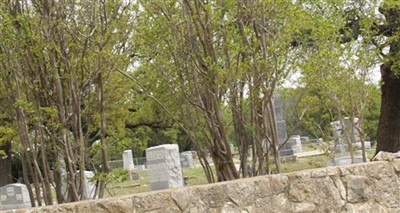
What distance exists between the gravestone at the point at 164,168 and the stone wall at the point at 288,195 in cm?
1284

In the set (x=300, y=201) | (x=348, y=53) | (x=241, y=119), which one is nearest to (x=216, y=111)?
(x=241, y=119)

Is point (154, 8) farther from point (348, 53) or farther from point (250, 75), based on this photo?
point (348, 53)

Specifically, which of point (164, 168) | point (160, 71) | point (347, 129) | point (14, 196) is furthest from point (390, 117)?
point (14, 196)

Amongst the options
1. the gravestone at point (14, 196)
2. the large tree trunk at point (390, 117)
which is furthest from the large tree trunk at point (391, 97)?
the gravestone at point (14, 196)

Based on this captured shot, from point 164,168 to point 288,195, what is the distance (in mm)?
13716

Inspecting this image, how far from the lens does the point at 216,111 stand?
883 centimetres

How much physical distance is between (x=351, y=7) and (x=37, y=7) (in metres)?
8.69

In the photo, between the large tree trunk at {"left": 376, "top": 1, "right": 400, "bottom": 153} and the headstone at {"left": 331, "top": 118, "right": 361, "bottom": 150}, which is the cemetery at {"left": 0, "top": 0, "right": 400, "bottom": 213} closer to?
the large tree trunk at {"left": 376, "top": 1, "right": 400, "bottom": 153}

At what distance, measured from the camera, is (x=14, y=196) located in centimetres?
1972

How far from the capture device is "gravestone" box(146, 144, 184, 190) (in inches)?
725

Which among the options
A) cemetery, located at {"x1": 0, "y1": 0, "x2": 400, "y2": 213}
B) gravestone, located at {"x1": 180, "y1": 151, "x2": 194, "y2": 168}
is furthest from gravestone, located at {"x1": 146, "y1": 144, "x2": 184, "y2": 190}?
gravestone, located at {"x1": 180, "y1": 151, "x2": 194, "y2": 168}

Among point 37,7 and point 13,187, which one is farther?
point 13,187

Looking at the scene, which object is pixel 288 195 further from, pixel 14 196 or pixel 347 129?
pixel 14 196

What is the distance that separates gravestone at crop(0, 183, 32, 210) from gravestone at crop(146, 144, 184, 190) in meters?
3.78
